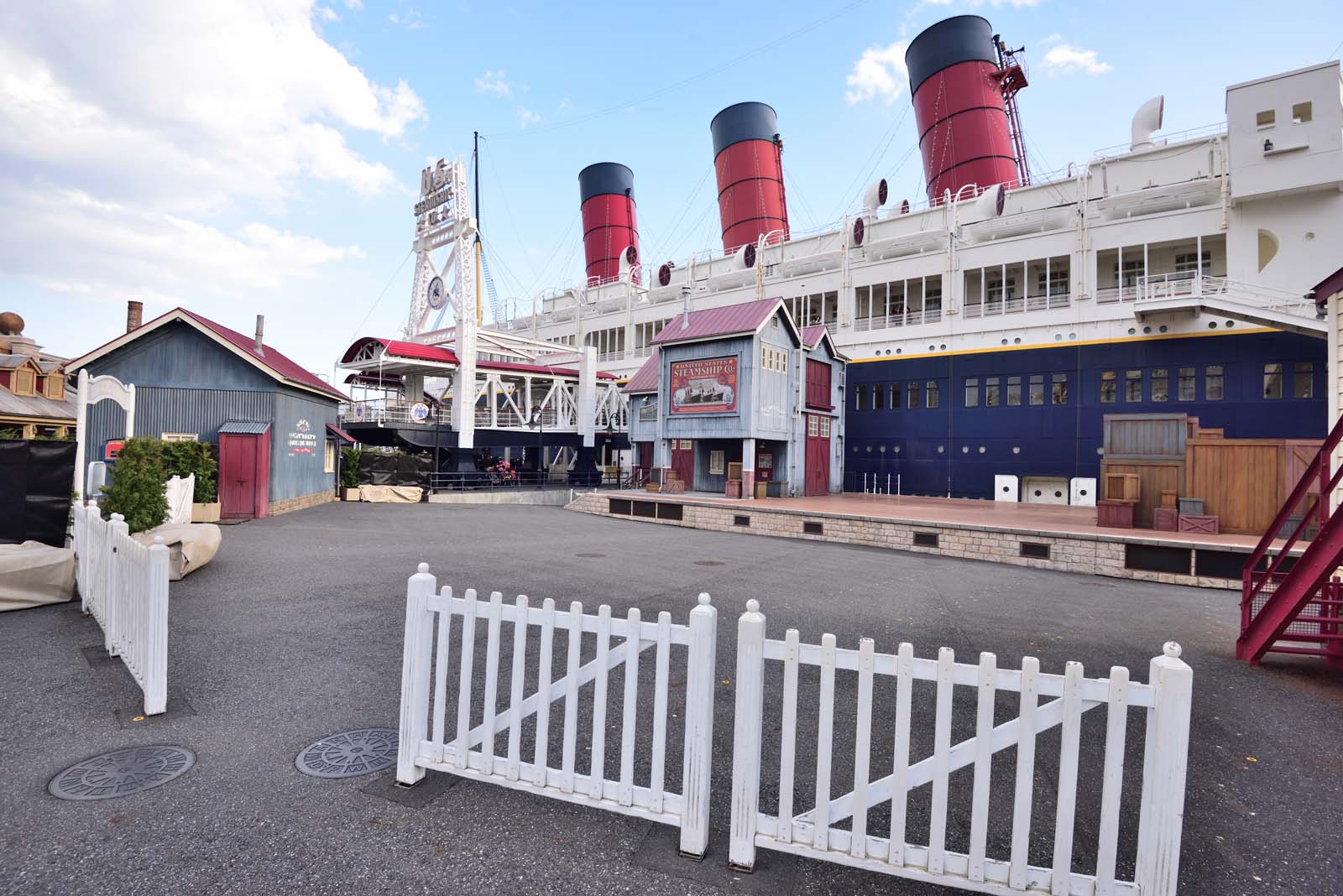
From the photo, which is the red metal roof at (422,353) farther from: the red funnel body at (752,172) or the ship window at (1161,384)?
the ship window at (1161,384)

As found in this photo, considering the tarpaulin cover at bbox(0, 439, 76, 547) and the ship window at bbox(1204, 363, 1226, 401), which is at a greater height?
the ship window at bbox(1204, 363, 1226, 401)

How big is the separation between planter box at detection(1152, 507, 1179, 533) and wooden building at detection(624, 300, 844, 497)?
37.7 feet

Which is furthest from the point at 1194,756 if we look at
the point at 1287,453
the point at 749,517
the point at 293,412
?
the point at 293,412

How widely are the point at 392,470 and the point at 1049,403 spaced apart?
27.8m

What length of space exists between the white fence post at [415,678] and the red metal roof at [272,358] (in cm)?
1852

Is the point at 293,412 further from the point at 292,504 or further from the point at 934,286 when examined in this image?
the point at 934,286

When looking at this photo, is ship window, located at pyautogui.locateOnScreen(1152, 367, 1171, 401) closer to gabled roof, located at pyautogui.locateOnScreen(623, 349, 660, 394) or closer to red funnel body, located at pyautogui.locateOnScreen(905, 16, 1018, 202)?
red funnel body, located at pyautogui.locateOnScreen(905, 16, 1018, 202)

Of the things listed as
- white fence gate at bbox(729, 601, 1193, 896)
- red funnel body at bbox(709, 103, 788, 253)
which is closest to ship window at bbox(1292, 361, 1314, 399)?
red funnel body at bbox(709, 103, 788, 253)

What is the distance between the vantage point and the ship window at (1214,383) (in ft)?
67.5

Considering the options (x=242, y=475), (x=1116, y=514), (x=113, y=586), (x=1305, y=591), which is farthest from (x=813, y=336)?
(x=113, y=586)

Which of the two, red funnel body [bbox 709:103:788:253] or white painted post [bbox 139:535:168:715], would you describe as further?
red funnel body [bbox 709:103:788:253]

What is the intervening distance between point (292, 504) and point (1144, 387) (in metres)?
30.2

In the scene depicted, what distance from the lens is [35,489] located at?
8570mm

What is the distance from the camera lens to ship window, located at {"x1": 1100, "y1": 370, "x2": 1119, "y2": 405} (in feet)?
→ 73.6
